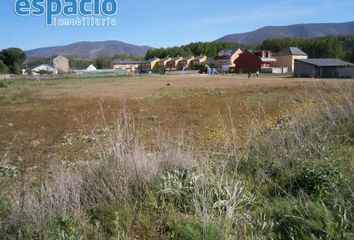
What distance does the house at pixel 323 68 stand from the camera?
59.9 m

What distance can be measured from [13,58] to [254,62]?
240 ft

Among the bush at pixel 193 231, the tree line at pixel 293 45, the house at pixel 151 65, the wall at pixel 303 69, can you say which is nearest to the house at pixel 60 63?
the house at pixel 151 65

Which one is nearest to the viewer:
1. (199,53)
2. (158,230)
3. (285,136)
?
(158,230)

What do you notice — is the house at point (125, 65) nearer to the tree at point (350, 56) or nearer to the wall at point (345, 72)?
the tree at point (350, 56)

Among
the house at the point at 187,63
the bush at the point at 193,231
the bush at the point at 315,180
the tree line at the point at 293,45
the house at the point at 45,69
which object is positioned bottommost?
the bush at the point at 193,231

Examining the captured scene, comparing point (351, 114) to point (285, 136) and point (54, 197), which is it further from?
point (54, 197)

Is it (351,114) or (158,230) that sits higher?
(351,114)

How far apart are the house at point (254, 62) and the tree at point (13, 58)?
6695 centimetres

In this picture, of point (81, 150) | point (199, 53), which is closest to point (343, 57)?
point (199, 53)

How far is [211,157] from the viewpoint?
5.36 m

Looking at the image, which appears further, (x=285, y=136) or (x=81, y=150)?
(x=81, y=150)

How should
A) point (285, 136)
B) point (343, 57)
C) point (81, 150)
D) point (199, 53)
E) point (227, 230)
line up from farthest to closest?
point (199, 53) → point (343, 57) → point (81, 150) → point (285, 136) → point (227, 230)

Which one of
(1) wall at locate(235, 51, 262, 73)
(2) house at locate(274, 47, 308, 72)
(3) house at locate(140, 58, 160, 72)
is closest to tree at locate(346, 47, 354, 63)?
(2) house at locate(274, 47, 308, 72)

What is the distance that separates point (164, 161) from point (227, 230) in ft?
5.38
